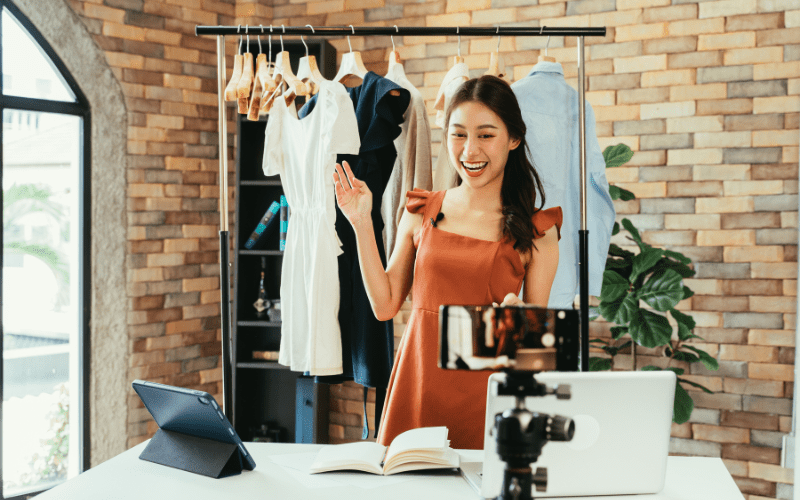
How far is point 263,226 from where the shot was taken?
3184 millimetres

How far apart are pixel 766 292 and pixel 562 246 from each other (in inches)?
54.3

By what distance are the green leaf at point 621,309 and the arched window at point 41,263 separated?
2538 millimetres

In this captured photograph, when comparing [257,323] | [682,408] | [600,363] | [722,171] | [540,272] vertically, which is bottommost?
[682,408]

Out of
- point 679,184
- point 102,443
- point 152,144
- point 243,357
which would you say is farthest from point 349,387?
point 679,184

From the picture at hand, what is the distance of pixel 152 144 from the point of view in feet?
10.8

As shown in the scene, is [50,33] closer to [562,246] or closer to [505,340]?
[562,246]

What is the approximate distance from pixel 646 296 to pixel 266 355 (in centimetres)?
191

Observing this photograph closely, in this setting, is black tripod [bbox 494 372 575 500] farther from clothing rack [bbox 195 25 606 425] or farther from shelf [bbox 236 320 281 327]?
shelf [bbox 236 320 281 327]

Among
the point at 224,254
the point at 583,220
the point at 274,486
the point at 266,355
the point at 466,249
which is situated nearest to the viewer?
the point at 274,486

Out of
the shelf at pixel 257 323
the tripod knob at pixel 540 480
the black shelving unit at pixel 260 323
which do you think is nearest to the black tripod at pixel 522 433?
the tripod knob at pixel 540 480

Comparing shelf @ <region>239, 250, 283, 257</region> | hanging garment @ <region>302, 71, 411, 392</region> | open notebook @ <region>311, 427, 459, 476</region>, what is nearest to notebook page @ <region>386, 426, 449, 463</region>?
open notebook @ <region>311, 427, 459, 476</region>

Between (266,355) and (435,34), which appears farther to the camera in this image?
(266,355)

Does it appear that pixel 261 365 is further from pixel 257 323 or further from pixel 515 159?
pixel 515 159

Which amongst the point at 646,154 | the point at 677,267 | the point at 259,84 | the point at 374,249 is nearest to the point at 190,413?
the point at 374,249
